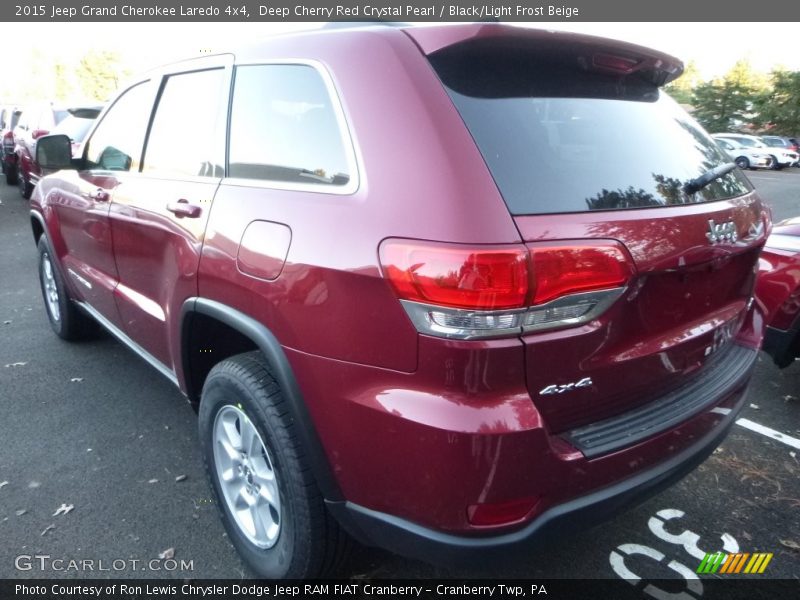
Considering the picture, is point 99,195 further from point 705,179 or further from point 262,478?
point 705,179

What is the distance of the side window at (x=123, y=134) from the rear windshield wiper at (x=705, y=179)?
253 cm

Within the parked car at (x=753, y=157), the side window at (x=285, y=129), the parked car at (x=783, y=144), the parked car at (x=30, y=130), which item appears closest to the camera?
the side window at (x=285, y=129)

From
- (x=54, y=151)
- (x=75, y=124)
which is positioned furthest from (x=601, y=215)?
(x=75, y=124)

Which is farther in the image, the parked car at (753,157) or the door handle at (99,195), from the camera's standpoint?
the parked car at (753,157)

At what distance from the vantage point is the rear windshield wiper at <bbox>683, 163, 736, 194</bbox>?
200 cm

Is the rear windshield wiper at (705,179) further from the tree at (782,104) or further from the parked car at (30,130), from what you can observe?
the tree at (782,104)

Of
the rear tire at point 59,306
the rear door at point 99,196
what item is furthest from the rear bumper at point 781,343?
the rear tire at point 59,306

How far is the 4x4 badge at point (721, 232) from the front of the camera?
76.0 inches

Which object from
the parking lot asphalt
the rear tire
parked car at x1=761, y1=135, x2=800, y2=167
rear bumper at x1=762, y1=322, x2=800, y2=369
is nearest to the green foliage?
parked car at x1=761, y1=135, x2=800, y2=167

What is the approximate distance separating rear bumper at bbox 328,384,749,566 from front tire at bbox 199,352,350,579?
16 cm

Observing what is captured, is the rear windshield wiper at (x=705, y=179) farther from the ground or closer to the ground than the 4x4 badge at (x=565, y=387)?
farther from the ground

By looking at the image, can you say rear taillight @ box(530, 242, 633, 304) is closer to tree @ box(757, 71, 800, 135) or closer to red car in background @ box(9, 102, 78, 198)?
red car in background @ box(9, 102, 78, 198)

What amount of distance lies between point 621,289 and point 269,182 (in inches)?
47.7
